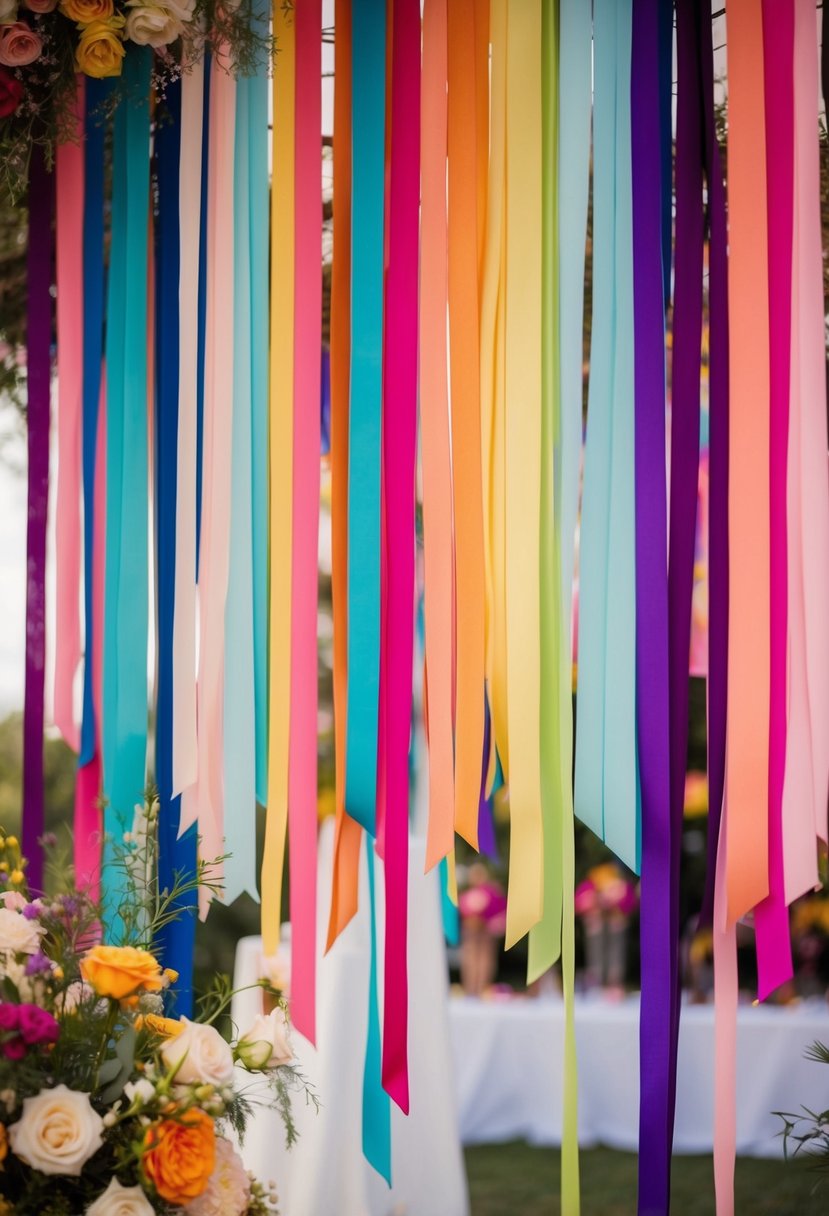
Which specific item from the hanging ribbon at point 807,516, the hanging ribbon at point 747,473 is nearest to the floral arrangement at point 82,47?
the hanging ribbon at point 747,473

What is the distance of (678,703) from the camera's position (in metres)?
1.75

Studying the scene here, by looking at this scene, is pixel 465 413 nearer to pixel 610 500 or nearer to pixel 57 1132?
pixel 610 500

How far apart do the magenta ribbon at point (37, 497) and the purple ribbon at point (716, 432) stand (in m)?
1.15

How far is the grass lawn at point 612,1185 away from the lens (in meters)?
3.14

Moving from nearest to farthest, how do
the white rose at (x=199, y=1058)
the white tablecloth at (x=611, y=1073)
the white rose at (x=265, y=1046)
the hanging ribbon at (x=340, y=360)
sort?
the white rose at (x=199, y=1058) < the white rose at (x=265, y=1046) < the hanging ribbon at (x=340, y=360) < the white tablecloth at (x=611, y=1073)

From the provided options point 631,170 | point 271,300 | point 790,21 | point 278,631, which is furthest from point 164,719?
point 790,21

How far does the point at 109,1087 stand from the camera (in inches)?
51.7

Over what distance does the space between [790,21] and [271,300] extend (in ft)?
2.96

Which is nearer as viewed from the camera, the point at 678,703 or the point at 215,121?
the point at 678,703

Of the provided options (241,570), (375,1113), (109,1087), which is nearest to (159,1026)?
(109,1087)

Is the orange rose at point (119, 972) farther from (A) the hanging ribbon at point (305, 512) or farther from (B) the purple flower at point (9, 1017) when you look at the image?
(A) the hanging ribbon at point (305, 512)

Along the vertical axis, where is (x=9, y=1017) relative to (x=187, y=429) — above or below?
below

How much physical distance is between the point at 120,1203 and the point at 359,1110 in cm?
157

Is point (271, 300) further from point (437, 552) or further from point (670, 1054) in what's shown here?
point (670, 1054)
